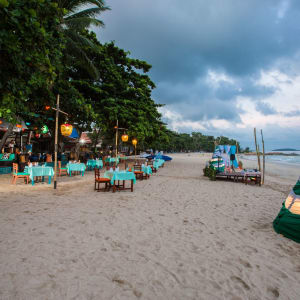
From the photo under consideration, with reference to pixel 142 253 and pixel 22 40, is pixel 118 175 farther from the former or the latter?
pixel 22 40

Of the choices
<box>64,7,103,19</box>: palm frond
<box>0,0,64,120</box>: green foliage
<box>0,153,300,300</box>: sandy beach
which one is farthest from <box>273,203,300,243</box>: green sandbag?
<box>64,7,103,19</box>: palm frond

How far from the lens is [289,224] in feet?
12.8

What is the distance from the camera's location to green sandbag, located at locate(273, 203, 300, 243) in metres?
3.76

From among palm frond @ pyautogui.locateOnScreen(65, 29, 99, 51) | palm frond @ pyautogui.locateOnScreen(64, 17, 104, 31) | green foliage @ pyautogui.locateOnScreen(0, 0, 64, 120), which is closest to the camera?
green foliage @ pyautogui.locateOnScreen(0, 0, 64, 120)

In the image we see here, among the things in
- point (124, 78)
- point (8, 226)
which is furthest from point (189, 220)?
point (124, 78)

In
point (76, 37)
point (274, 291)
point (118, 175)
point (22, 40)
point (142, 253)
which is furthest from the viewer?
point (76, 37)

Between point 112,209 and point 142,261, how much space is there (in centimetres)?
281

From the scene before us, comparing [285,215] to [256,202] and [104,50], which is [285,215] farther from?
[104,50]

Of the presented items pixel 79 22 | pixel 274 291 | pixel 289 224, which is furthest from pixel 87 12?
pixel 274 291

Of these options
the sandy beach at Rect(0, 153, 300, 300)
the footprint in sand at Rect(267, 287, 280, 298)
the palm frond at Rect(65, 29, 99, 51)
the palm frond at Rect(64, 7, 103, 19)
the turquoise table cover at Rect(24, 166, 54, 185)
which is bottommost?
the footprint in sand at Rect(267, 287, 280, 298)

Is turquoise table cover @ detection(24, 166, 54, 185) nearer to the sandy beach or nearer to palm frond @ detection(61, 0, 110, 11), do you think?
the sandy beach

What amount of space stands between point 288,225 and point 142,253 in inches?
123

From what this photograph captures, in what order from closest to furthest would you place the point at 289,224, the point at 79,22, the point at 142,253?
the point at 142,253 < the point at 289,224 < the point at 79,22

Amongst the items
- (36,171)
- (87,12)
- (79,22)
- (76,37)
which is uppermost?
(87,12)
